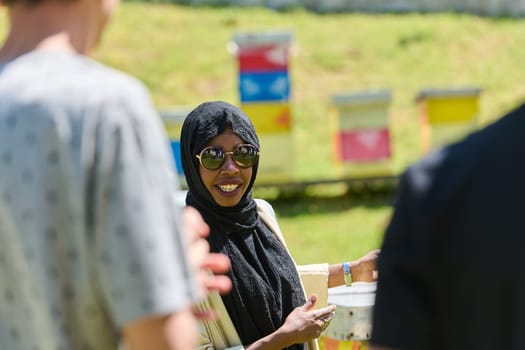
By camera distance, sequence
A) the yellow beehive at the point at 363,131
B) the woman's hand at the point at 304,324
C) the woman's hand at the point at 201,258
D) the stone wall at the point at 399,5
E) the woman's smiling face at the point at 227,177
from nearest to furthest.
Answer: the woman's hand at the point at 201,258 < the woman's hand at the point at 304,324 < the woman's smiling face at the point at 227,177 < the yellow beehive at the point at 363,131 < the stone wall at the point at 399,5

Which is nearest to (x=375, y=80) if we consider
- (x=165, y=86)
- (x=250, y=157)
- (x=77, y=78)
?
(x=165, y=86)

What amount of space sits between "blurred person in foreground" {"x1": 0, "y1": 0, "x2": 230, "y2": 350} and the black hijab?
156 cm

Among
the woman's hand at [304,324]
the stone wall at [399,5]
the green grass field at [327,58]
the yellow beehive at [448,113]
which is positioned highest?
the stone wall at [399,5]

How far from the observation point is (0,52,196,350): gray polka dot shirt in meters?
1.73

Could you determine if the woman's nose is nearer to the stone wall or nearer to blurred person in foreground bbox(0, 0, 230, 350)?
blurred person in foreground bbox(0, 0, 230, 350)

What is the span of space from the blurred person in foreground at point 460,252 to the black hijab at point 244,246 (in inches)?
67.0

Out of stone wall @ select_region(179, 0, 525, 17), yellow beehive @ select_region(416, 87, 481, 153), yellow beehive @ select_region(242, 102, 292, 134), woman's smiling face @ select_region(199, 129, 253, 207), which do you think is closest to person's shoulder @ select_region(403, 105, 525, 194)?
woman's smiling face @ select_region(199, 129, 253, 207)

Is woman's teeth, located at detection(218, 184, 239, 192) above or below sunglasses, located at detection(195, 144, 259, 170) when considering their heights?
below

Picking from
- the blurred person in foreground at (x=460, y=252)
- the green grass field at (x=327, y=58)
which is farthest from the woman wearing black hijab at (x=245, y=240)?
the green grass field at (x=327, y=58)

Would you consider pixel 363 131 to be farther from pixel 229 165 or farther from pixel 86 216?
pixel 86 216

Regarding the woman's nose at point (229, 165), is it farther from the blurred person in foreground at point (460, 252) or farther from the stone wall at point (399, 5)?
the stone wall at point (399, 5)

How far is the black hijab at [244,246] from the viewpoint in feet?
11.1

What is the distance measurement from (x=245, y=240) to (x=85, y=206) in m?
1.82

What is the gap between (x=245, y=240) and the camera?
355 centimetres
